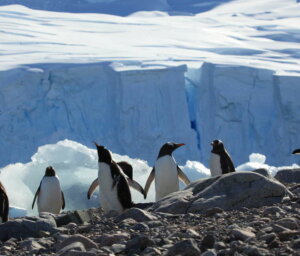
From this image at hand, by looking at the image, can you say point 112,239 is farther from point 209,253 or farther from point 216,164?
point 216,164

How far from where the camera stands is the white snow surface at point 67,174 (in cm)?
996

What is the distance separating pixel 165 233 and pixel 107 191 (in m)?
2.47

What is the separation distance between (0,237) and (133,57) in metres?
12.9

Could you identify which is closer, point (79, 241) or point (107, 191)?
point (79, 241)

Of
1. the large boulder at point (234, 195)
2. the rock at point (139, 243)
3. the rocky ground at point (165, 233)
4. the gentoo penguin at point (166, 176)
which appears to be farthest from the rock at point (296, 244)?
the gentoo penguin at point (166, 176)

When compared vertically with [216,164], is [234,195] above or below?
above

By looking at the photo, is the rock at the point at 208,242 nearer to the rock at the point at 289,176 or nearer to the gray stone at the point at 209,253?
the gray stone at the point at 209,253

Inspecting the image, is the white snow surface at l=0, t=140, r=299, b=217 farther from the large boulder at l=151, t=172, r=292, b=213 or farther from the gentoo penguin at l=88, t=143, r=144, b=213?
the large boulder at l=151, t=172, r=292, b=213

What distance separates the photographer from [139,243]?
143 inches

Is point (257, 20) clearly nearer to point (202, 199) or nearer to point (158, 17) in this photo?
point (158, 17)

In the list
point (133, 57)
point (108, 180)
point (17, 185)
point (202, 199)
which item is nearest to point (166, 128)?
point (133, 57)

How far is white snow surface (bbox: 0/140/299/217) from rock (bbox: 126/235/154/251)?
597 cm

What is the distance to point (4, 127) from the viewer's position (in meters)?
14.4

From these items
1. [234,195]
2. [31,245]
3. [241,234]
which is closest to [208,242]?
[241,234]
